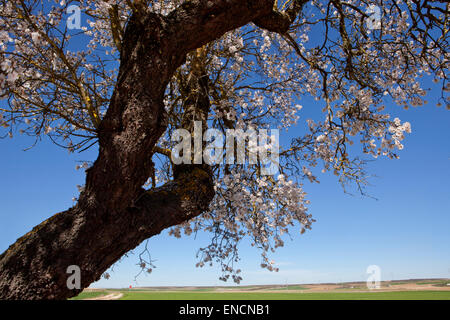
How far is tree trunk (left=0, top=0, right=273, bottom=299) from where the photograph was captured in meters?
3.53

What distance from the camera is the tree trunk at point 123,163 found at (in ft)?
11.6

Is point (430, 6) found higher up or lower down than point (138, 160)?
higher up

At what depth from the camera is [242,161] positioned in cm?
627

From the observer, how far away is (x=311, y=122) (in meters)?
6.59

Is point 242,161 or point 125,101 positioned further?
point 242,161

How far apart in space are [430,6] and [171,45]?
14.2 feet

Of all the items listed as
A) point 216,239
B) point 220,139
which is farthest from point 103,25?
point 216,239

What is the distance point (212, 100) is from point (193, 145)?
4.63ft

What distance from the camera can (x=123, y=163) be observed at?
3.74m
